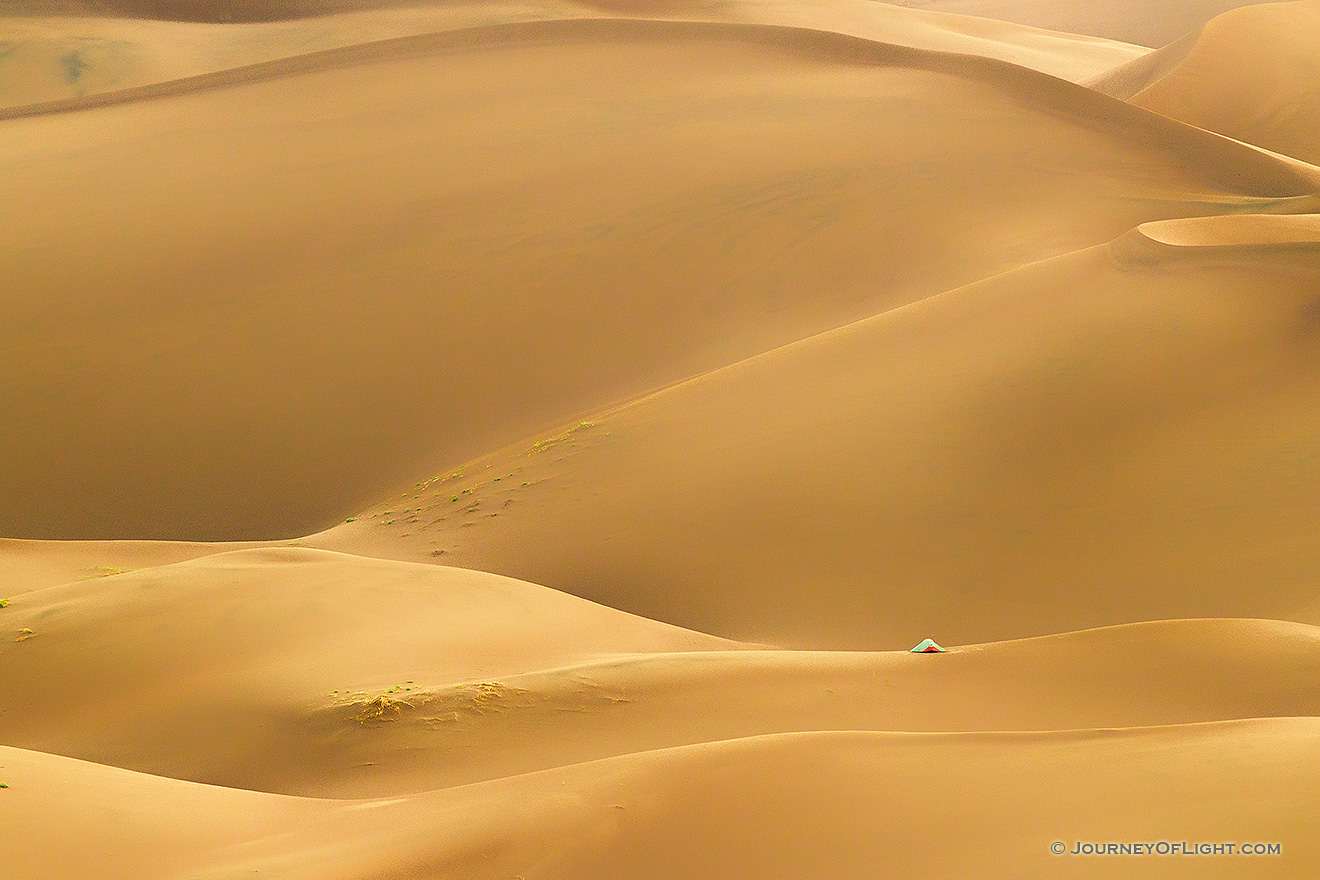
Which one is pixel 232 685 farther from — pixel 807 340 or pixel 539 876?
pixel 807 340

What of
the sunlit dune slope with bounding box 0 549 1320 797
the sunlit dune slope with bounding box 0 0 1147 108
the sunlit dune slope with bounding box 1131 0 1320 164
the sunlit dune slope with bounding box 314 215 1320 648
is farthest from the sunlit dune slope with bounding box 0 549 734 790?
the sunlit dune slope with bounding box 0 0 1147 108

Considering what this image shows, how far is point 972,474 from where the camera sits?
277 inches

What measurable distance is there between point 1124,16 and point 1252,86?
68.7ft

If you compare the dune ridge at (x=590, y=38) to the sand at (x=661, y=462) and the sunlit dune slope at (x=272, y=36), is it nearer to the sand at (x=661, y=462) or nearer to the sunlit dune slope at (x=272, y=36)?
the sand at (x=661, y=462)

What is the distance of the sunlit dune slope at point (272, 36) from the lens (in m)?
18.3

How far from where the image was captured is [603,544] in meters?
7.23

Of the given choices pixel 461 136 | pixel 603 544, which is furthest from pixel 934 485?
pixel 461 136

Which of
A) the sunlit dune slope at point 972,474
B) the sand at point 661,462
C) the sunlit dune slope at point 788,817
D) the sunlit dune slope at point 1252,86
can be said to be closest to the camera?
the sunlit dune slope at point 788,817

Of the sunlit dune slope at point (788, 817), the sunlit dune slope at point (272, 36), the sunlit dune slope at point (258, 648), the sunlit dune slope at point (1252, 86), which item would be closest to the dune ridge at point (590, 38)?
the sunlit dune slope at point (272, 36)

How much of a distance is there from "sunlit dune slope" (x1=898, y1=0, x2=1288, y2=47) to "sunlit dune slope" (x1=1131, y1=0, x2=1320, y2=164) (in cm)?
1880

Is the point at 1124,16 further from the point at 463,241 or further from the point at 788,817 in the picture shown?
the point at 788,817

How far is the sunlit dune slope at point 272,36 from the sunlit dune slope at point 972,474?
13.4 m

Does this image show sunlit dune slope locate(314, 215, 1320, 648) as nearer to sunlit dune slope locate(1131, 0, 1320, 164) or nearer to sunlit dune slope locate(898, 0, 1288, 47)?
sunlit dune slope locate(1131, 0, 1320, 164)

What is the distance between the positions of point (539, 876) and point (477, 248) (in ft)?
31.3
